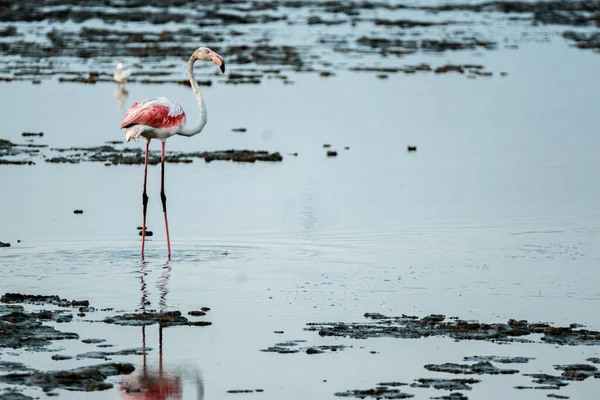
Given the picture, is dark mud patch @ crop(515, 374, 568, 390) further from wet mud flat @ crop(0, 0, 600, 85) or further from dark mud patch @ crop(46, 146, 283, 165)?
wet mud flat @ crop(0, 0, 600, 85)

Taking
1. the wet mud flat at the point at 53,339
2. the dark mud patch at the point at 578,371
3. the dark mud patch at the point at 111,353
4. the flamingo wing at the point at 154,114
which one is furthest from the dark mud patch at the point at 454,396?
the flamingo wing at the point at 154,114

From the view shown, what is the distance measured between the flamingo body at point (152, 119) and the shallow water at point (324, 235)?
53.2 inches

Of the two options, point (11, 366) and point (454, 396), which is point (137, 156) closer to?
point (11, 366)

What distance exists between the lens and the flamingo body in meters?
16.2

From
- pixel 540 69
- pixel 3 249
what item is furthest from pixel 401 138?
pixel 540 69

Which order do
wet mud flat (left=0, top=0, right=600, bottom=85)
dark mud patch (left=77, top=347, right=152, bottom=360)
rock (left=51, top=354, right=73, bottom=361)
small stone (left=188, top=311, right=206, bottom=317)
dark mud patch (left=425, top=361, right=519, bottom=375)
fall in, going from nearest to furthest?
1. dark mud patch (left=425, top=361, right=519, bottom=375)
2. rock (left=51, top=354, right=73, bottom=361)
3. dark mud patch (left=77, top=347, right=152, bottom=360)
4. small stone (left=188, top=311, right=206, bottom=317)
5. wet mud flat (left=0, top=0, right=600, bottom=85)

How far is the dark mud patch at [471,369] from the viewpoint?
10312 millimetres

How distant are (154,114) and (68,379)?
6741mm

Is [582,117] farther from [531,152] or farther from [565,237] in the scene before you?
[565,237]

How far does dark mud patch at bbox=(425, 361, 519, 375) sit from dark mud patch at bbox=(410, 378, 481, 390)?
9.3 inches

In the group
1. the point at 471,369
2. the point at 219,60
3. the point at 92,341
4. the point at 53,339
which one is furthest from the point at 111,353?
the point at 219,60

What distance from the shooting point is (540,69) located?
42.6 meters

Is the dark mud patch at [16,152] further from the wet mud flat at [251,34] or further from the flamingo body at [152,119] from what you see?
the wet mud flat at [251,34]

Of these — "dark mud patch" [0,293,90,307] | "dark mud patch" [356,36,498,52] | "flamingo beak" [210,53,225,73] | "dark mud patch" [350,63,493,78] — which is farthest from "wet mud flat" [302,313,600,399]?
"dark mud patch" [356,36,498,52]
